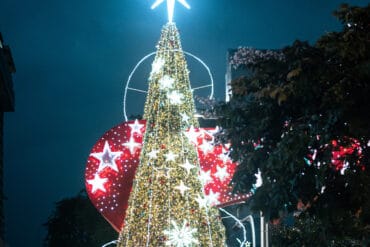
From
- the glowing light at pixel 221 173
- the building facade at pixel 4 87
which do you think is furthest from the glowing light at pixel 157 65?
the building facade at pixel 4 87

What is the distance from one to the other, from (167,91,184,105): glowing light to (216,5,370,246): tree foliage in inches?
255

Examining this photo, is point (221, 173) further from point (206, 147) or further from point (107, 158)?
point (107, 158)

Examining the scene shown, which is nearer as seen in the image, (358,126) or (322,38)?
(358,126)

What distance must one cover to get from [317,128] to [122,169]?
9868 millimetres

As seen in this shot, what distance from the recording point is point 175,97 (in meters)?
18.6

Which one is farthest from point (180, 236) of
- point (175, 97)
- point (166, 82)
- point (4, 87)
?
point (4, 87)

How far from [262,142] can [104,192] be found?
27.7 ft

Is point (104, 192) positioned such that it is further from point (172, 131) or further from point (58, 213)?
point (58, 213)

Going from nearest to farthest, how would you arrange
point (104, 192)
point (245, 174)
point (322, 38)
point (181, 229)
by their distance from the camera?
point (322, 38) < point (245, 174) < point (181, 229) < point (104, 192)

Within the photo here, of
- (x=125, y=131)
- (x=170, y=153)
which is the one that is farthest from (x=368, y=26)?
(x=125, y=131)

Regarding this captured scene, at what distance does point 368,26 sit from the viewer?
1113 centimetres

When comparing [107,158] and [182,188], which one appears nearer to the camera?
[182,188]

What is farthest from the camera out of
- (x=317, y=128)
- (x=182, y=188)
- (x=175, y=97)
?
(x=175, y=97)

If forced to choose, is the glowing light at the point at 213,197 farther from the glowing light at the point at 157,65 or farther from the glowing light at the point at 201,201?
the glowing light at the point at 157,65
